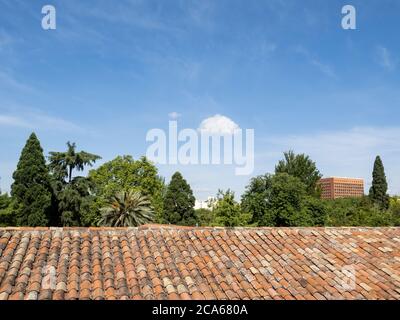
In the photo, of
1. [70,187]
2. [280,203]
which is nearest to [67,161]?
[70,187]

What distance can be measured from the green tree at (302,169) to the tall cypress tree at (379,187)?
1708 centimetres

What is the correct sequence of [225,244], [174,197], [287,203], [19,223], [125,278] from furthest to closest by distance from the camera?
[174,197] < [287,203] < [19,223] < [225,244] < [125,278]

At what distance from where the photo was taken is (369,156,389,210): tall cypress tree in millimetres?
66938

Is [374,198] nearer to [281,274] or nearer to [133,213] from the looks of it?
[133,213]

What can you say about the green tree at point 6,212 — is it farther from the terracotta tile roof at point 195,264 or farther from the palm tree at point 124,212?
the terracotta tile roof at point 195,264

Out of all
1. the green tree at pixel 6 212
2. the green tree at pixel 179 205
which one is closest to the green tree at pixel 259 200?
the green tree at pixel 179 205

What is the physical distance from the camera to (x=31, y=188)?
1351 inches

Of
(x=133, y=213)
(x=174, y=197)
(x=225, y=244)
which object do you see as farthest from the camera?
(x=174, y=197)

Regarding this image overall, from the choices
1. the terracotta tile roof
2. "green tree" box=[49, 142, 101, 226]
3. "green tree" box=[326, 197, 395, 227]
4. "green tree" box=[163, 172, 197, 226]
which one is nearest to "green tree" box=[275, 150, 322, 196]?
"green tree" box=[326, 197, 395, 227]
